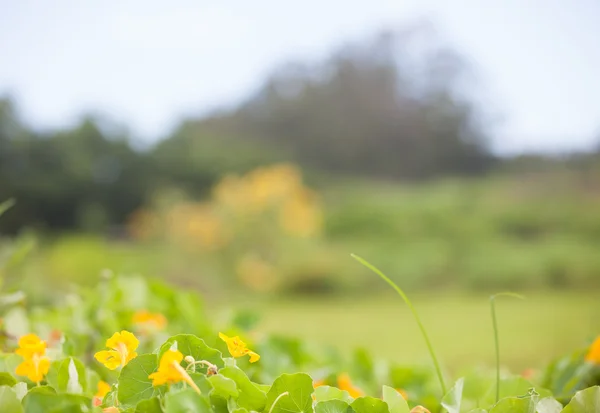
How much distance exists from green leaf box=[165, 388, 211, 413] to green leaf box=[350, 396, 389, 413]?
82mm

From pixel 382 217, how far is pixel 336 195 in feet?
3.35

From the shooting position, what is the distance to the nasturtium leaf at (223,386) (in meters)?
0.27

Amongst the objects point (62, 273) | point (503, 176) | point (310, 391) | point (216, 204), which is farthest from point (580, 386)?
point (503, 176)

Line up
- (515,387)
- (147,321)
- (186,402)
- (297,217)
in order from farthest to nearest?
(297,217) → (147,321) → (515,387) → (186,402)

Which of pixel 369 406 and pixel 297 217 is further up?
pixel 369 406

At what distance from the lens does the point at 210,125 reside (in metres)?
7.51

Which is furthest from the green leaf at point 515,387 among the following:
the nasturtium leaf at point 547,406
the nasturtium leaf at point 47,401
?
the nasturtium leaf at point 47,401

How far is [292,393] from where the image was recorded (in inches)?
11.5

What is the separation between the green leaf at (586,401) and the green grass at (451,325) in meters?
1.70

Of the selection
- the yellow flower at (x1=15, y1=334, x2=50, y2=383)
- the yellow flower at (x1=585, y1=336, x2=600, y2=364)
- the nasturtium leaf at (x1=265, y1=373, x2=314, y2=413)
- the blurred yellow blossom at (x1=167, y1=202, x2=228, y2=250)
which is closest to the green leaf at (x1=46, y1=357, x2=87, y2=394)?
the yellow flower at (x1=15, y1=334, x2=50, y2=383)

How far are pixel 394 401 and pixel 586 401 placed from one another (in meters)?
0.10

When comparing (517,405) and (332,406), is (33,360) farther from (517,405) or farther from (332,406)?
(517,405)

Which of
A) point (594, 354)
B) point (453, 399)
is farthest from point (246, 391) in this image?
point (594, 354)

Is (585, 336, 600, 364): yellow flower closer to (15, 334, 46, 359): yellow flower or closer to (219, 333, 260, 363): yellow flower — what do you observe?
(219, 333, 260, 363): yellow flower
